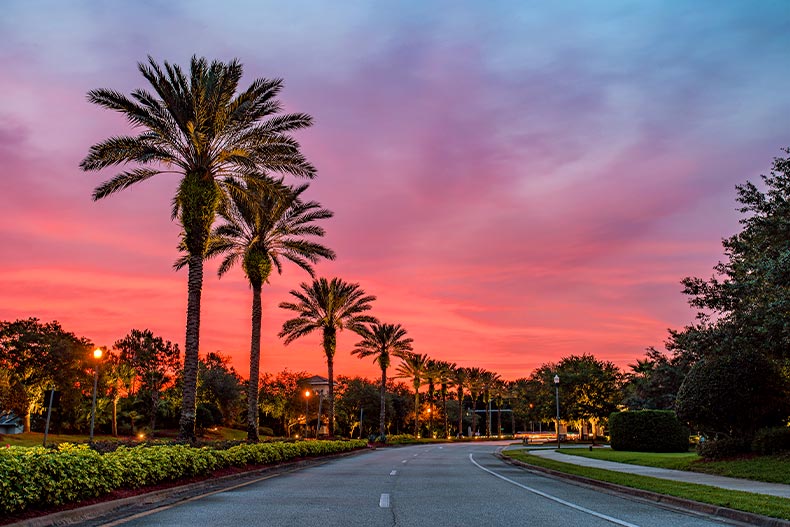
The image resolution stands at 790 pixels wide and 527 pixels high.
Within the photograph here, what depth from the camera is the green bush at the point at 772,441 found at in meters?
21.3

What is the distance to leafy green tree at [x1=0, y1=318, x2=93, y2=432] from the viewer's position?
56.6m

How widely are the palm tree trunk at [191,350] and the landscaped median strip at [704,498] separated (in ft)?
40.9

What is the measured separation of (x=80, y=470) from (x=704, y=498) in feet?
38.5

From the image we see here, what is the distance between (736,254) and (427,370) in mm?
62002

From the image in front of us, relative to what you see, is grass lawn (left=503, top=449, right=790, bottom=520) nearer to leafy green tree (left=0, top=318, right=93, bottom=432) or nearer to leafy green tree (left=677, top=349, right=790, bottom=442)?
leafy green tree (left=677, top=349, right=790, bottom=442)

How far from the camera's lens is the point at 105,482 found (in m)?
11.6

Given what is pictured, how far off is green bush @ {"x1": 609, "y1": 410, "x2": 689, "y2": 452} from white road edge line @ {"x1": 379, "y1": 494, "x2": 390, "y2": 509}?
91.9 ft

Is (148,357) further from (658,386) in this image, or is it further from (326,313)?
(658,386)

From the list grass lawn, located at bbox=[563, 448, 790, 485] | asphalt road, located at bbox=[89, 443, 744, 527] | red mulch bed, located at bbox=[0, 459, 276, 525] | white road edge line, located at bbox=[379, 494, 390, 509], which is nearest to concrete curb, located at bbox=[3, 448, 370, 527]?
red mulch bed, located at bbox=[0, 459, 276, 525]

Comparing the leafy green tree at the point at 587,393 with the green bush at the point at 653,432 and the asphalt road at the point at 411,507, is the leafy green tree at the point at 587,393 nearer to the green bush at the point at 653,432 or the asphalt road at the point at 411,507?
the green bush at the point at 653,432

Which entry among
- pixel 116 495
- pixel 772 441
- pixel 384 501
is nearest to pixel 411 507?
pixel 384 501

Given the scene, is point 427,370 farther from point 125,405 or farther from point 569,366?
point 125,405

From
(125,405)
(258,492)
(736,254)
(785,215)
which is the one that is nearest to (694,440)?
(736,254)

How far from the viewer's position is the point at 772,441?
2155 centimetres
